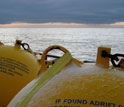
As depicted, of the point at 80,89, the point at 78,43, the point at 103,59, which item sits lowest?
the point at 78,43

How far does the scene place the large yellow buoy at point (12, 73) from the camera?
4074 millimetres

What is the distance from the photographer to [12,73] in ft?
13.6

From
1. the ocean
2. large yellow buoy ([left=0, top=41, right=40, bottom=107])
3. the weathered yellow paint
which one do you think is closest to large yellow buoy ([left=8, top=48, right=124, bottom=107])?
the weathered yellow paint

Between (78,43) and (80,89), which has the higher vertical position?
(80,89)

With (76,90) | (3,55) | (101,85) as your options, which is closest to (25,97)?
(76,90)

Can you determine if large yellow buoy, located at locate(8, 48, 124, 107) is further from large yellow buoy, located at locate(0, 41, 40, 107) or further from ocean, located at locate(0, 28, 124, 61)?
ocean, located at locate(0, 28, 124, 61)

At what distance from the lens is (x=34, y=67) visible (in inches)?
181

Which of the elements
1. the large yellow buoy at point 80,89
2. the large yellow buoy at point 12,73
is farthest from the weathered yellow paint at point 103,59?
the large yellow buoy at point 12,73

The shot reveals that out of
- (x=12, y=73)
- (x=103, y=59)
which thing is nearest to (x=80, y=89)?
(x=103, y=59)

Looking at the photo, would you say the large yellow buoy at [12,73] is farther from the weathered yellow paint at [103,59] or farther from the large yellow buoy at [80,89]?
Result: the weathered yellow paint at [103,59]

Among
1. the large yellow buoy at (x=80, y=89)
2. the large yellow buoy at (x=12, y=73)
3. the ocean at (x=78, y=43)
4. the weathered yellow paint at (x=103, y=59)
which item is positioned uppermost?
the weathered yellow paint at (x=103, y=59)

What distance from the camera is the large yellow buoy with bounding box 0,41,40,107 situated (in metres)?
4.07

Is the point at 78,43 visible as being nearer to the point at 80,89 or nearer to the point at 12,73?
the point at 12,73

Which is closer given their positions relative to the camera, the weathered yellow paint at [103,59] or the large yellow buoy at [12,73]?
the weathered yellow paint at [103,59]
